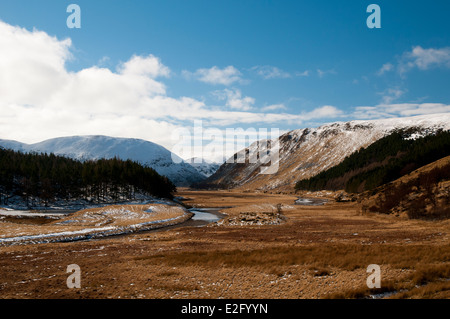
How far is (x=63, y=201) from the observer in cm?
9756

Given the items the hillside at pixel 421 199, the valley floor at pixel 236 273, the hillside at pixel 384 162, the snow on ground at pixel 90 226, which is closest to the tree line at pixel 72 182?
the snow on ground at pixel 90 226

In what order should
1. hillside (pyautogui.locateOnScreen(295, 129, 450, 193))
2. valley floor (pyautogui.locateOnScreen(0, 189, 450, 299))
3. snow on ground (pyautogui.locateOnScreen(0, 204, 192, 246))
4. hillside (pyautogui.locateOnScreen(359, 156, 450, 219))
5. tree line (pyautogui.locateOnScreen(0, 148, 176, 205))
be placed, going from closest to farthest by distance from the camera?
valley floor (pyautogui.locateOnScreen(0, 189, 450, 299)) → snow on ground (pyautogui.locateOnScreen(0, 204, 192, 246)) → hillside (pyautogui.locateOnScreen(359, 156, 450, 219)) → tree line (pyautogui.locateOnScreen(0, 148, 176, 205)) → hillside (pyautogui.locateOnScreen(295, 129, 450, 193))

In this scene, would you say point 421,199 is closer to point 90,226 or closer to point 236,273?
point 236,273

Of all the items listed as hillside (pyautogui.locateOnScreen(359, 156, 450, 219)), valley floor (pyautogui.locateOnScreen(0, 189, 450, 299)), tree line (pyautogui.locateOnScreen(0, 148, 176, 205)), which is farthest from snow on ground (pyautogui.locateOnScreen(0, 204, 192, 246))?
hillside (pyautogui.locateOnScreen(359, 156, 450, 219))

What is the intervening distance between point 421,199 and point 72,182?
11248 cm

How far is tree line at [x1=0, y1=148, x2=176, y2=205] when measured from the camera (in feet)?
302

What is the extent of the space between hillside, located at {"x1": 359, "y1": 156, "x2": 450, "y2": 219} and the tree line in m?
89.7

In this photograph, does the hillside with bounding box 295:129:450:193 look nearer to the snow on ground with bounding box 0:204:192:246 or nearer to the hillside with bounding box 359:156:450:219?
the hillside with bounding box 359:156:450:219

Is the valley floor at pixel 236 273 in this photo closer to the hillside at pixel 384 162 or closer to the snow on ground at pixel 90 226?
the snow on ground at pixel 90 226

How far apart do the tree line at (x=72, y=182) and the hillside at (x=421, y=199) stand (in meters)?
89.7
